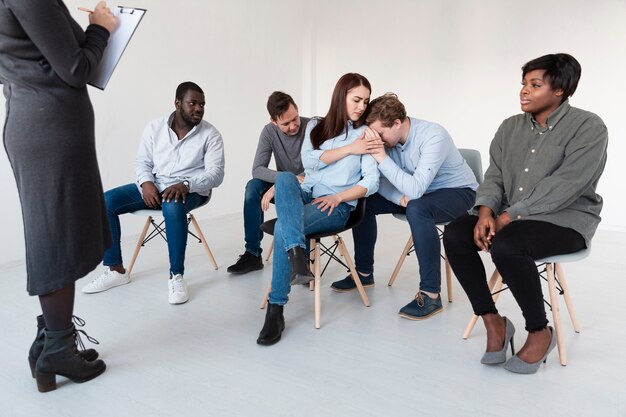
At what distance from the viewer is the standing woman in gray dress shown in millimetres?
1523

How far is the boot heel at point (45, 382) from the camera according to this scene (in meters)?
1.75

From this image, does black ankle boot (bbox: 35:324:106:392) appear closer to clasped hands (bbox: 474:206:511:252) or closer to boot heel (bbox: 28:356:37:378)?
boot heel (bbox: 28:356:37:378)

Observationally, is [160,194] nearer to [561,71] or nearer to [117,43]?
[117,43]

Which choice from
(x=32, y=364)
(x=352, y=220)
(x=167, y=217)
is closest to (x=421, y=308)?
(x=352, y=220)

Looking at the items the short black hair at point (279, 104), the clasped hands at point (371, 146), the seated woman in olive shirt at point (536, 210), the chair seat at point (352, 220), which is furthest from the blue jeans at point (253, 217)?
the seated woman in olive shirt at point (536, 210)

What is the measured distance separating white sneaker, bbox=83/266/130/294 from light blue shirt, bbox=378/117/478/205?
1424 millimetres

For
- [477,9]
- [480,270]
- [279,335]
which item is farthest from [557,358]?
[477,9]

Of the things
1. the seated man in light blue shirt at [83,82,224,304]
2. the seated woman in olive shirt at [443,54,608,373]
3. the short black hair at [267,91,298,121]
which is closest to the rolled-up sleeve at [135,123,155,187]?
the seated man in light blue shirt at [83,82,224,304]

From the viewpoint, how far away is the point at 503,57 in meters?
4.35

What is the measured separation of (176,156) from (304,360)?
4.62ft

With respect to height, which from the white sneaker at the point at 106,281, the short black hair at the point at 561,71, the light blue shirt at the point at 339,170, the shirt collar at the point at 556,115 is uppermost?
the short black hair at the point at 561,71

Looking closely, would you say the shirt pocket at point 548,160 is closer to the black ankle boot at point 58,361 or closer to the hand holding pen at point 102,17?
the hand holding pen at point 102,17

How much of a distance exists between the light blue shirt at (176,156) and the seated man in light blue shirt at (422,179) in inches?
36.4

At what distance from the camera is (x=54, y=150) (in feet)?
5.24
